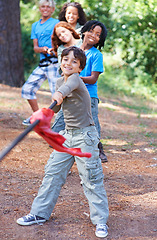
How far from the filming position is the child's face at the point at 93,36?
369 centimetres

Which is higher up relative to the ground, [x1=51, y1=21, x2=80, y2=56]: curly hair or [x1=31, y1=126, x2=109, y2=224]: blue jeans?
[x1=51, y1=21, x2=80, y2=56]: curly hair

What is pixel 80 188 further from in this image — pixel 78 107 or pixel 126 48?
pixel 126 48

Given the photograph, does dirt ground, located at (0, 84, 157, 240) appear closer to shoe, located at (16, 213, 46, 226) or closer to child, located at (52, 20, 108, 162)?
shoe, located at (16, 213, 46, 226)

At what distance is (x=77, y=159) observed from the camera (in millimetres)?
2818

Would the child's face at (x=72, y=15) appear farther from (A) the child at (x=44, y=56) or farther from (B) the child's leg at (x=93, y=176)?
(B) the child's leg at (x=93, y=176)

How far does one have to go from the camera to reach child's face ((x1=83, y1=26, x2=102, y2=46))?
369 centimetres

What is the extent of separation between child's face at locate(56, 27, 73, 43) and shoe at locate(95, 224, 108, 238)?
1977mm

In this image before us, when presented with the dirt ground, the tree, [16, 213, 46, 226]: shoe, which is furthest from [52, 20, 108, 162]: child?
the tree

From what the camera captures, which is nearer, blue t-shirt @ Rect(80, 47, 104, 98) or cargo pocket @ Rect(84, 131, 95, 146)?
cargo pocket @ Rect(84, 131, 95, 146)

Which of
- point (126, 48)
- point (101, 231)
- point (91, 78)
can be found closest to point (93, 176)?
point (101, 231)

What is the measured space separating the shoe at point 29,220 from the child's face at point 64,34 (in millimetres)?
1874

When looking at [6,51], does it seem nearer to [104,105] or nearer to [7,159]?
[104,105]

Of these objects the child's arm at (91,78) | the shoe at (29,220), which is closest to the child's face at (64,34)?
the child's arm at (91,78)

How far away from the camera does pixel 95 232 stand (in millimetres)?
2787
